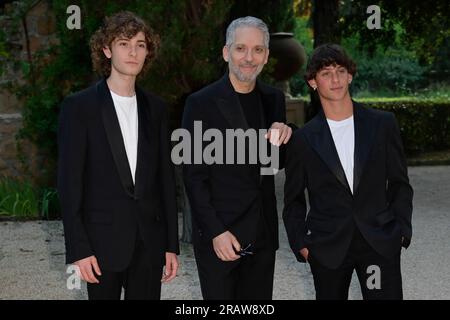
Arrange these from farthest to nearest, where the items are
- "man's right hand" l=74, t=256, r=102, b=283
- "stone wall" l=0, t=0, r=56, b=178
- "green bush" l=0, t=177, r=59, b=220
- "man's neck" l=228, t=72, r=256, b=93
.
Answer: "stone wall" l=0, t=0, r=56, b=178 < "green bush" l=0, t=177, r=59, b=220 < "man's neck" l=228, t=72, r=256, b=93 < "man's right hand" l=74, t=256, r=102, b=283

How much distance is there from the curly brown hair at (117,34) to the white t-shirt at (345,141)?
782mm

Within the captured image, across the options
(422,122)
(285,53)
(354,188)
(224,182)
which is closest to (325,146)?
(354,188)

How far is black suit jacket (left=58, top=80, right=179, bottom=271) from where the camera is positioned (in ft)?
10.3

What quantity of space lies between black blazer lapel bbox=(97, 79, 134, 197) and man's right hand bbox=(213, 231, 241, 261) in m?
0.38

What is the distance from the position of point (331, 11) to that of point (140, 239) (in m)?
11.8

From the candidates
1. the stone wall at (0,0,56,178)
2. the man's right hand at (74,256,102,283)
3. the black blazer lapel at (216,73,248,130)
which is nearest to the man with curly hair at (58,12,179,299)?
the man's right hand at (74,256,102,283)

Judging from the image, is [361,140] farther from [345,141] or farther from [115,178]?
[115,178]

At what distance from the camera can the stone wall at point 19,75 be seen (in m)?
9.91

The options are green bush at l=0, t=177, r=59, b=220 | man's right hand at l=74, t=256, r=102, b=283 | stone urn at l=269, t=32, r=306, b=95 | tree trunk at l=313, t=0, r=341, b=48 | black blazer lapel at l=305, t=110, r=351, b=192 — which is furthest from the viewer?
stone urn at l=269, t=32, r=306, b=95

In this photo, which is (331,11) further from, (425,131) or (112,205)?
(112,205)

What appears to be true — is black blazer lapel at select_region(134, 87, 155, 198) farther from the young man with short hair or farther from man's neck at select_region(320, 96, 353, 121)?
man's neck at select_region(320, 96, 353, 121)

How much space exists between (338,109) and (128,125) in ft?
2.72
